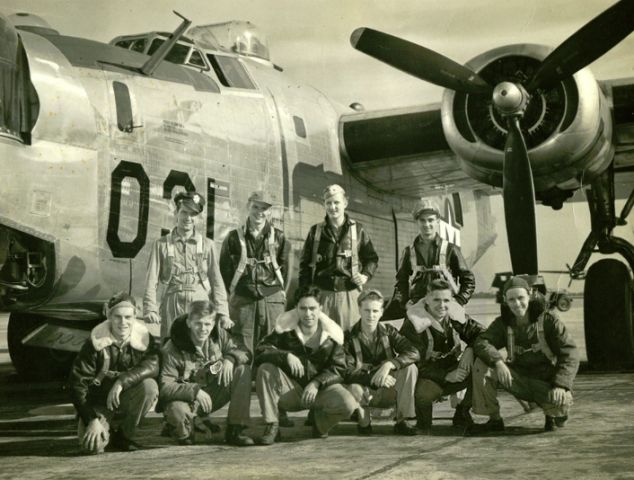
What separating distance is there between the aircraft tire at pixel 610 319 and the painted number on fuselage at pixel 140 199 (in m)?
4.92

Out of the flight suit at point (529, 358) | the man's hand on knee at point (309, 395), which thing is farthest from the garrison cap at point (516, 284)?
the man's hand on knee at point (309, 395)

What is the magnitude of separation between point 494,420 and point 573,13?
4.47m

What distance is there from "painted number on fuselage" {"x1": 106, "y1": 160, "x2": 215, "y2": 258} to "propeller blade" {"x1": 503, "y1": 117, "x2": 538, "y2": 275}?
2.89m

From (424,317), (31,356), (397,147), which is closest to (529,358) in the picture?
(424,317)

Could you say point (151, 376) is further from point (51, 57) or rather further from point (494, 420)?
point (51, 57)

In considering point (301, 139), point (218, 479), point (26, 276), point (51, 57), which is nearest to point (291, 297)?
point (301, 139)

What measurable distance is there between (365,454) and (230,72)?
4569mm

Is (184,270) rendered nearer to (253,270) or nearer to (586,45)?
(253,270)

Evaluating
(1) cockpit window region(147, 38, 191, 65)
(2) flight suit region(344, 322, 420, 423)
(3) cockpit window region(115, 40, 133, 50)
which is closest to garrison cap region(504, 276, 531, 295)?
(2) flight suit region(344, 322, 420, 423)

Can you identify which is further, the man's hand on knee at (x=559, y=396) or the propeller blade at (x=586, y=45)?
the propeller blade at (x=586, y=45)

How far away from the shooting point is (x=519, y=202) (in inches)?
283

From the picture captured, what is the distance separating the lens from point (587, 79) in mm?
7441

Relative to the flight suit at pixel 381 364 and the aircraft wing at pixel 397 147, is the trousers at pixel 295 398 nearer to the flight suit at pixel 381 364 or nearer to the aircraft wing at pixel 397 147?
the flight suit at pixel 381 364

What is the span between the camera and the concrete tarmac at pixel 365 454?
4082 mm
